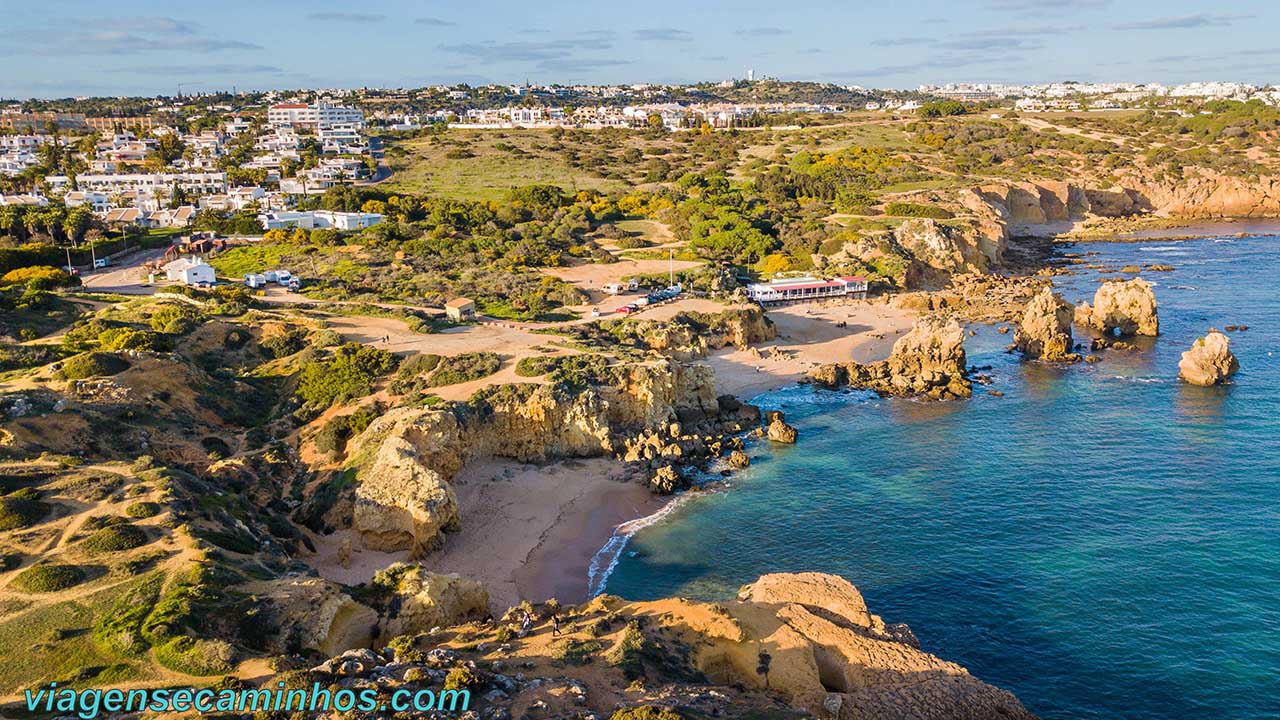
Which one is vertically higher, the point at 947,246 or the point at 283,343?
the point at 947,246

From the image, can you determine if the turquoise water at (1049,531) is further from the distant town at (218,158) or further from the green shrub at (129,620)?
the distant town at (218,158)

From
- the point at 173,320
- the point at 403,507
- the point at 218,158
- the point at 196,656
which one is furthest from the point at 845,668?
the point at 218,158

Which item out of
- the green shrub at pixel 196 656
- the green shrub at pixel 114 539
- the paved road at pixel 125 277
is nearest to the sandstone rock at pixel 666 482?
the green shrub at pixel 114 539

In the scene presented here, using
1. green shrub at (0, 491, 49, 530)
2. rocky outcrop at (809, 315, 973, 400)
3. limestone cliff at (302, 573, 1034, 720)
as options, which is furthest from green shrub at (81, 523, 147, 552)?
rocky outcrop at (809, 315, 973, 400)

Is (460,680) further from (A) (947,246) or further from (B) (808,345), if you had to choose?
(A) (947,246)

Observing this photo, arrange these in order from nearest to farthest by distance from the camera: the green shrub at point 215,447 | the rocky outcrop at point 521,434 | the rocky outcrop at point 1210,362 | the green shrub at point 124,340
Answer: the rocky outcrop at point 521,434
the green shrub at point 215,447
the green shrub at point 124,340
the rocky outcrop at point 1210,362

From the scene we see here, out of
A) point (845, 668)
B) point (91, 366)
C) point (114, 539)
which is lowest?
point (845, 668)

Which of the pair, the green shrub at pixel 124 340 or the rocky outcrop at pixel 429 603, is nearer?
the rocky outcrop at pixel 429 603
